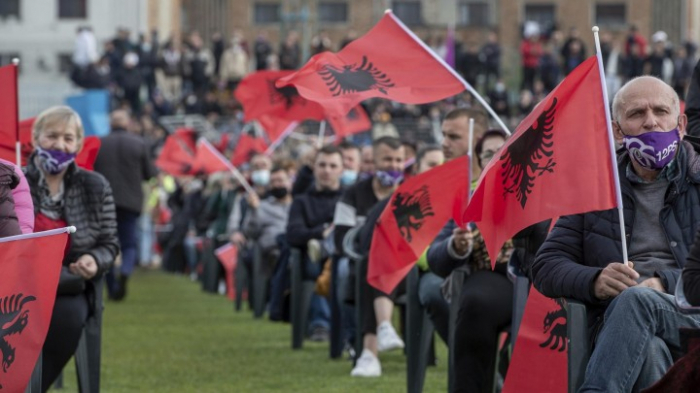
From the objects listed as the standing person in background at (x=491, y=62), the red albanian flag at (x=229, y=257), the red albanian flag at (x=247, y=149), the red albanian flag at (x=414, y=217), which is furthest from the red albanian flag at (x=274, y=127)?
the standing person in background at (x=491, y=62)

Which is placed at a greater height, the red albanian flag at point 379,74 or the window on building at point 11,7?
the red albanian flag at point 379,74

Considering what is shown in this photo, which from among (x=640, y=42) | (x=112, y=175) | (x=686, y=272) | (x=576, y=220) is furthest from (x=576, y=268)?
(x=640, y=42)

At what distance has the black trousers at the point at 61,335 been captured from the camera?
9.79m

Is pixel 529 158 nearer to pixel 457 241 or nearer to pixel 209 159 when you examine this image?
pixel 457 241

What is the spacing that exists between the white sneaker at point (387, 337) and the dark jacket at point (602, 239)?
5.29 meters

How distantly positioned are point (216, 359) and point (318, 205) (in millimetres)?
1544

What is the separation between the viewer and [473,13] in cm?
8656

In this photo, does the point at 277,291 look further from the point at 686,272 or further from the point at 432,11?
the point at 432,11

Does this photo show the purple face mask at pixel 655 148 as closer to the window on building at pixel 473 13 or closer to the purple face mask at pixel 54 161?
the purple face mask at pixel 54 161

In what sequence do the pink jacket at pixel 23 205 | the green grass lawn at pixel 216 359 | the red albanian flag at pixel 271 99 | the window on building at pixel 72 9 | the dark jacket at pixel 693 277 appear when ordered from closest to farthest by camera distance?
the dark jacket at pixel 693 277 < the pink jacket at pixel 23 205 < the green grass lawn at pixel 216 359 < the red albanian flag at pixel 271 99 < the window on building at pixel 72 9

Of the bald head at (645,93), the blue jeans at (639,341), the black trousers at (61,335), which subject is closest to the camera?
the blue jeans at (639,341)

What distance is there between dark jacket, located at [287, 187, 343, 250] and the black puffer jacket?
518cm

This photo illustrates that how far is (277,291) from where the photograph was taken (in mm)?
17281

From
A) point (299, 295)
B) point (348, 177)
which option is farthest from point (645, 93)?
point (348, 177)
